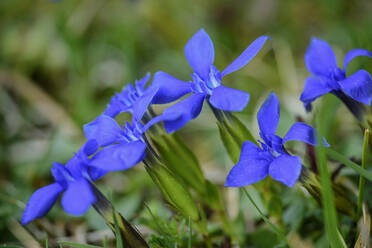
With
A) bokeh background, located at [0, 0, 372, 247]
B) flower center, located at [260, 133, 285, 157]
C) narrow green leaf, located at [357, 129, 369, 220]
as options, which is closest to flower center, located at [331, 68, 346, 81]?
narrow green leaf, located at [357, 129, 369, 220]

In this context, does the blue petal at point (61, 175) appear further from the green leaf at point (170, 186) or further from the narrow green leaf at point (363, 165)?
the narrow green leaf at point (363, 165)

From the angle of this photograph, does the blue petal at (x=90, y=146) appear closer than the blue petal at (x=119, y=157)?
No

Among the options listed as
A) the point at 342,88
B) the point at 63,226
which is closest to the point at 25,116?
the point at 63,226

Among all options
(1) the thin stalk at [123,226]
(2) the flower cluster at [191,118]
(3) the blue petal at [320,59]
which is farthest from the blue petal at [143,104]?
(3) the blue petal at [320,59]

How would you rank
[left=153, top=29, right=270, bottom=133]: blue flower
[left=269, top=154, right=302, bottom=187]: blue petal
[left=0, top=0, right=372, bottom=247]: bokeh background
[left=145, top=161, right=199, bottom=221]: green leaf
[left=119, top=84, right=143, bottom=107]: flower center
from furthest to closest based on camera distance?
[left=0, top=0, right=372, bottom=247]: bokeh background
[left=119, top=84, right=143, bottom=107]: flower center
[left=145, top=161, right=199, bottom=221]: green leaf
[left=153, top=29, right=270, bottom=133]: blue flower
[left=269, top=154, right=302, bottom=187]: blue petal

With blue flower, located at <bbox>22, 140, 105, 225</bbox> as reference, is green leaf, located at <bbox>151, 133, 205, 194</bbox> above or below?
below

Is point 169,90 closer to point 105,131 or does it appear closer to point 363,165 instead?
point 105,131

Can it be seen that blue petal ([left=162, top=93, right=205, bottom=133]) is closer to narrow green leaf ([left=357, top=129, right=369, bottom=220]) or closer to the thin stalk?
the thin stalk

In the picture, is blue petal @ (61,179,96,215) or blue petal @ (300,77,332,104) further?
blue petal @ (300,77,332,104)
